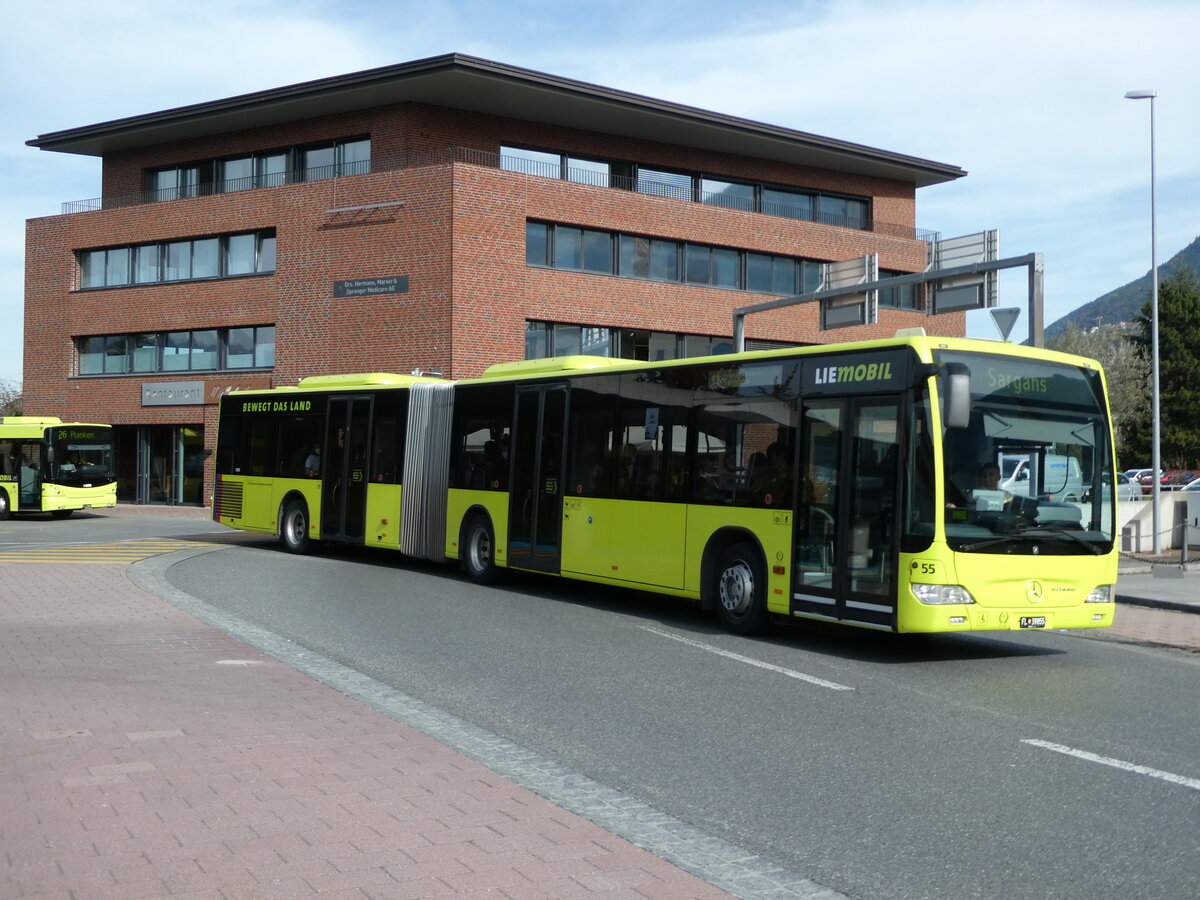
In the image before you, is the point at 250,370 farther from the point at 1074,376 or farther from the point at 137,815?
the point at 137,815

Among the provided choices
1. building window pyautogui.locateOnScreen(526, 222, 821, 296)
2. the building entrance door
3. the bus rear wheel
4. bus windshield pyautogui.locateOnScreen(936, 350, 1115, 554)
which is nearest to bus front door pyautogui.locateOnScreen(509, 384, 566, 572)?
the bus rear wheel

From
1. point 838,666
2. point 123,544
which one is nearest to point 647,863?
point 838,666

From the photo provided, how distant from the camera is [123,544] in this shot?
21.9m

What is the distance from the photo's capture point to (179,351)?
39344 millimetres

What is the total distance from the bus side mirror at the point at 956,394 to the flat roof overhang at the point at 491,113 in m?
25.5

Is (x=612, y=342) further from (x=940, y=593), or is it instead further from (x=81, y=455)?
(x=940, y=593)

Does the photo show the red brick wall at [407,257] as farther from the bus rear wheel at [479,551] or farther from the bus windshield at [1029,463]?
the bus windshield at [1029,463]

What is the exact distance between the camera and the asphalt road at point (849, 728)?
16.5 ft

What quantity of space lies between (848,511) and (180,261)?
1322 inches

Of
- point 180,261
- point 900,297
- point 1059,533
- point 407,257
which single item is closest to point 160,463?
point 180,261

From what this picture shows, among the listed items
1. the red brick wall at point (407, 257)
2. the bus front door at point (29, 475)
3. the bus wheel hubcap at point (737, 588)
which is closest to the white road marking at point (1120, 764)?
the bus wheel hubcap at point (737, 588)

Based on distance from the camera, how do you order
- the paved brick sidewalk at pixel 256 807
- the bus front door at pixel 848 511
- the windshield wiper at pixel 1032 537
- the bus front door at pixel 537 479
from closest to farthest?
the paved brick sidewalk at pixel 256 807 < the windshield wiper at pixel 1032 537 < the bus front door at pixel 848 511 < the bus front door at pixel 537 479

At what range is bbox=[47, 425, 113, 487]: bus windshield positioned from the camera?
105 feet

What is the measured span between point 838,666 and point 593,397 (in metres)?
5.55
